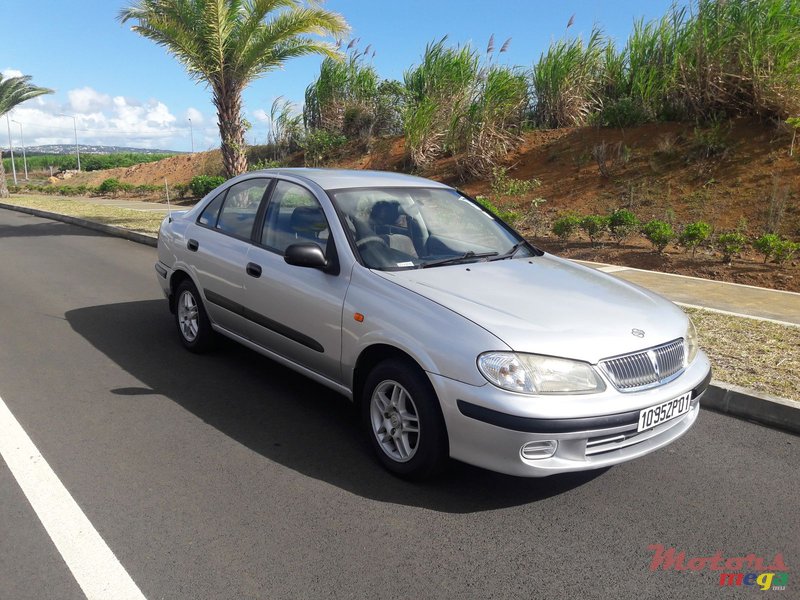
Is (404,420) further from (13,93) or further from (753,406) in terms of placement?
(13,93)

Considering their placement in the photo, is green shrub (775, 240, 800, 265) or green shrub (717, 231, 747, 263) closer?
green shrub (775, 240, 800, 265)

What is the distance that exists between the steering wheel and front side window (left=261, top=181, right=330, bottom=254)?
0.26 metres

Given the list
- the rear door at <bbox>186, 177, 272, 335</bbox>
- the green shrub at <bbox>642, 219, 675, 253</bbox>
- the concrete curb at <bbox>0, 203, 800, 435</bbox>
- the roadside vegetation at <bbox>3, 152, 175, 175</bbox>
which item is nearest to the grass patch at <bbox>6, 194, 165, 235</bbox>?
the rear door at <bbox>186, 177, 272, 335</bbox>

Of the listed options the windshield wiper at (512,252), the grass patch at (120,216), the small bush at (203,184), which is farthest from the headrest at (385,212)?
the small bush at (203,184)

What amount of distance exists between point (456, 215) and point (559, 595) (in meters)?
2.80

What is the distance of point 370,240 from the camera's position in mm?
4281

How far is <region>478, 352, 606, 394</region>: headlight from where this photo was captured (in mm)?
3227

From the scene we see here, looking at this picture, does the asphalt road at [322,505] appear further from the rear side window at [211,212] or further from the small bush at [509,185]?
the small bush at [509,185]

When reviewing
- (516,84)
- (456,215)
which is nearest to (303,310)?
(456,215)

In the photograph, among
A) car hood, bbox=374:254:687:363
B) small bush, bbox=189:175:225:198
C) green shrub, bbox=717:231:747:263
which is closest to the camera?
car hood, bbox=374:254:687:363

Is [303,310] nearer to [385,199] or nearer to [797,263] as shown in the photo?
[385,199]

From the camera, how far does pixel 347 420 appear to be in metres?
4.56

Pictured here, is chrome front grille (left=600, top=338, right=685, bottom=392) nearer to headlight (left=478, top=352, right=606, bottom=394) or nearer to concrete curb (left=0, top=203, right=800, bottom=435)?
headlight (left=478, top=352, right=606, bottom=394)

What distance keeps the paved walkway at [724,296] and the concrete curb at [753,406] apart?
95.4 inches
